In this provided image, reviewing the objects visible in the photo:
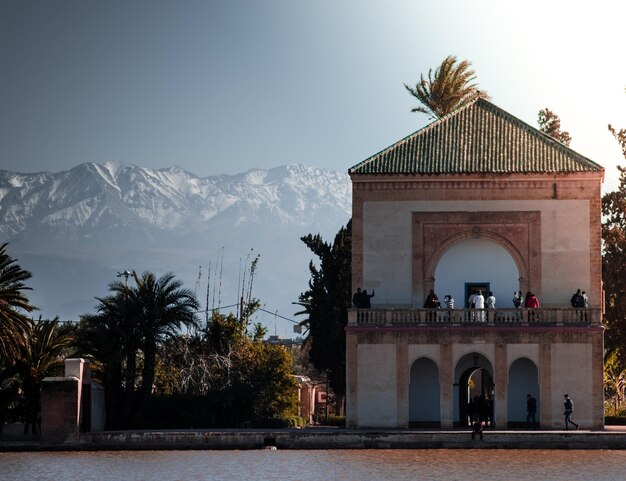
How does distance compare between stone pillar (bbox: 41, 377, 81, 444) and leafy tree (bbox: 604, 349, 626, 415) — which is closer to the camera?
stone pillar (bbox: 41, 377, 81, 444)

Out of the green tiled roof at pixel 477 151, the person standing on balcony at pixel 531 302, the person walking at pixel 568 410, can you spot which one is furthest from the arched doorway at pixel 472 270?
the person walking at pixel 568 410

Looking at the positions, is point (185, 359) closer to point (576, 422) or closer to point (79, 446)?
point (79, 446)

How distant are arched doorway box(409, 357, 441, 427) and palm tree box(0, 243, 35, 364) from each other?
46.7ft

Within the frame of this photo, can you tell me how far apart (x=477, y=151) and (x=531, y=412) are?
1034cm

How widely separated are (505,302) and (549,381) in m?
4.28

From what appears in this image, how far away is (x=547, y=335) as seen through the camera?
174 feet

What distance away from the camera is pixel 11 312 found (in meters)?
51.0

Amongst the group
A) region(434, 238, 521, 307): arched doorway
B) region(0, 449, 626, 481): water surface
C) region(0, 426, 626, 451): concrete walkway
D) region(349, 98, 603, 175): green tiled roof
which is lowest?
region(0, 449, 626, 481): water surface

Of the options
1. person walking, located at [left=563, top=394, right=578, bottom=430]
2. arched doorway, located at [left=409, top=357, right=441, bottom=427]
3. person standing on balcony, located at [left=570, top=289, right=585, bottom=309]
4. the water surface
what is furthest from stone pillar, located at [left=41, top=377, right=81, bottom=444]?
person standing on balcony, located at [left=570, top=289, right=585, bottom=309]

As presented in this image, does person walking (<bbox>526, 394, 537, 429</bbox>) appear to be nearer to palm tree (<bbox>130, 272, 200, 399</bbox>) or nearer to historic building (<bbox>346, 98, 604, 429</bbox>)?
historic building (<bbox>346, 98, 604, 429</bbox>)

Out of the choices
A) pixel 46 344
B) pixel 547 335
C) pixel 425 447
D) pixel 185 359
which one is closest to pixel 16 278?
pixel 46 344

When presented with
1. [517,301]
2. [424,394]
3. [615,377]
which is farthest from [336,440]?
[615,377]

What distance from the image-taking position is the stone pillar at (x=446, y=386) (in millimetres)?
Result: 53625

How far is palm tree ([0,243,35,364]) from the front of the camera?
50781 millimetres
